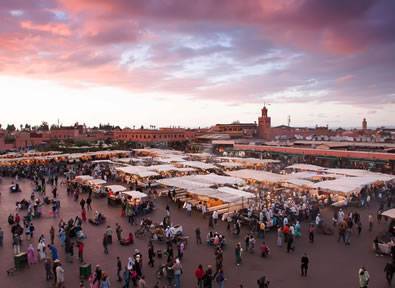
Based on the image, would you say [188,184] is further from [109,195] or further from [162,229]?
[162,229]

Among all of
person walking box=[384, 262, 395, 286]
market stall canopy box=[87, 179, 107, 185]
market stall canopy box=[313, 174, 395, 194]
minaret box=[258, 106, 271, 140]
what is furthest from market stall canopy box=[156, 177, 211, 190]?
minaret box=[258, 106, 271, 140]

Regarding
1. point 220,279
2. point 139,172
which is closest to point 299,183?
point 139,172

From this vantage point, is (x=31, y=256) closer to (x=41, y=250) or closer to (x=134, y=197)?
(x=41, y=250)

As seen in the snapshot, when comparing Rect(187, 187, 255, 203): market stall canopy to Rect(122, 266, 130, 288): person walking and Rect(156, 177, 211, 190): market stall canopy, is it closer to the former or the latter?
Rect(156, 177, 211, 190): market stall canopy

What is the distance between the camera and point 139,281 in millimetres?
8359

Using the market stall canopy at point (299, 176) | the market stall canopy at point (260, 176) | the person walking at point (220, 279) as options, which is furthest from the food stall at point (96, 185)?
the person walking at point (220, 279)

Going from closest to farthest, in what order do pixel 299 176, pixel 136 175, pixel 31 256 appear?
pixel 31 256, pixel 299 176, pixel 136 175

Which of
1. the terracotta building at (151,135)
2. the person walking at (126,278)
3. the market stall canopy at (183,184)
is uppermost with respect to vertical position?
the terracotta building at (151,135)

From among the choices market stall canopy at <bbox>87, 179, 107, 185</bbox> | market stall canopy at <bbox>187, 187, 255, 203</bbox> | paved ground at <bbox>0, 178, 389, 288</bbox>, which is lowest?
paved ground at <bbox>0, 178, 389, 288</bbox>

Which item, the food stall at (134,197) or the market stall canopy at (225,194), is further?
the food stall at (134,197)

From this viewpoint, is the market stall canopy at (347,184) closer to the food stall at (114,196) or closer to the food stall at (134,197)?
the food stall at (134,197)

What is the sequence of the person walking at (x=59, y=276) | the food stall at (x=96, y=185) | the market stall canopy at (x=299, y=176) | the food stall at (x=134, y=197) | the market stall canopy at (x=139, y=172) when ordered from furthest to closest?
the market stall canopy at (x=139, y=172) → the market stall canopy at (x=299, y=176) → the food stall at (x=96, y=185) → the food stall at (x=134, y=197) → the person walking at (x=59, y=276)

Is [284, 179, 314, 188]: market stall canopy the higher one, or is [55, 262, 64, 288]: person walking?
[284, 179, 314, 188]: market stall canopy

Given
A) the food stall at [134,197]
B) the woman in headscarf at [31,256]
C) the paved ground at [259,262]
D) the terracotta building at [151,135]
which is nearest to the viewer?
the paved ground at [259,262]
